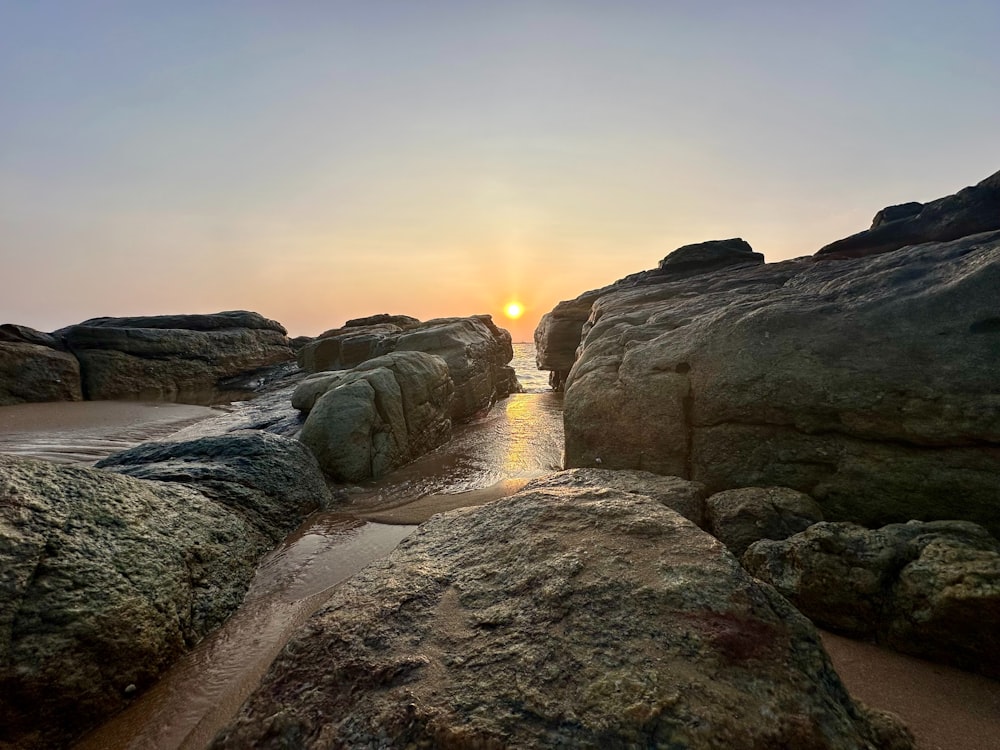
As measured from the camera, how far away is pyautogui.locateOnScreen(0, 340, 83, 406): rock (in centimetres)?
1599

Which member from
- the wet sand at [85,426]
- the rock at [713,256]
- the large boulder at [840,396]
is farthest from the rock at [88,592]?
the rock at [713,256]

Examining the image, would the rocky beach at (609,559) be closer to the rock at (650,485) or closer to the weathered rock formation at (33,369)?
the rock at (650,485)

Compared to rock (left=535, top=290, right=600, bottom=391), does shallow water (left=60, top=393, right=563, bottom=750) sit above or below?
below

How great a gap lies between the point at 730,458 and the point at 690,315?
3559mm

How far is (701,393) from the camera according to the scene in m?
5.87

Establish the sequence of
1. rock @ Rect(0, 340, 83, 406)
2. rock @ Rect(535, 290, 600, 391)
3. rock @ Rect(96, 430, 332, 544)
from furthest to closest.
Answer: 1. rock @ Rect(535, 290, 600, 391)
2. rock @ Rect(0, 340, 83, 406)
3. rock @ Rect(96, 430, 332, 544)

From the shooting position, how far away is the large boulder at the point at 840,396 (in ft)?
14.4

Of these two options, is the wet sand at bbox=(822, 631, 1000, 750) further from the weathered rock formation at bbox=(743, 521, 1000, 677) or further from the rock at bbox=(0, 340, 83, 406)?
the rock at bbox=(0, 340, 83, 406)

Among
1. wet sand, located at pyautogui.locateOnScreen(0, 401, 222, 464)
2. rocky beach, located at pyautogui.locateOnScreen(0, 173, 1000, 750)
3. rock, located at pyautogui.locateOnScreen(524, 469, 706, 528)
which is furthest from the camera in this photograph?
wet sand, located at pyautogui.locateOnScreen(0, 401, 222, 464)

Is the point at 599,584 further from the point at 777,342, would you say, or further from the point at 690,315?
the point at 690,315

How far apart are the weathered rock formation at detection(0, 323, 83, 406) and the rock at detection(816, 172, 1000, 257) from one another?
84.6 feet

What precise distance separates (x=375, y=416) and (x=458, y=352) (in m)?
7.15

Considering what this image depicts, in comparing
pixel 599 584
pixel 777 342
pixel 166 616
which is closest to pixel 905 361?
pixel 777 342

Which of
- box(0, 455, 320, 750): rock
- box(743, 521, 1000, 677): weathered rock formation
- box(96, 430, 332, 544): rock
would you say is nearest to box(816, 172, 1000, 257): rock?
box(743, 521, 1000, 677): weathered rock formation
